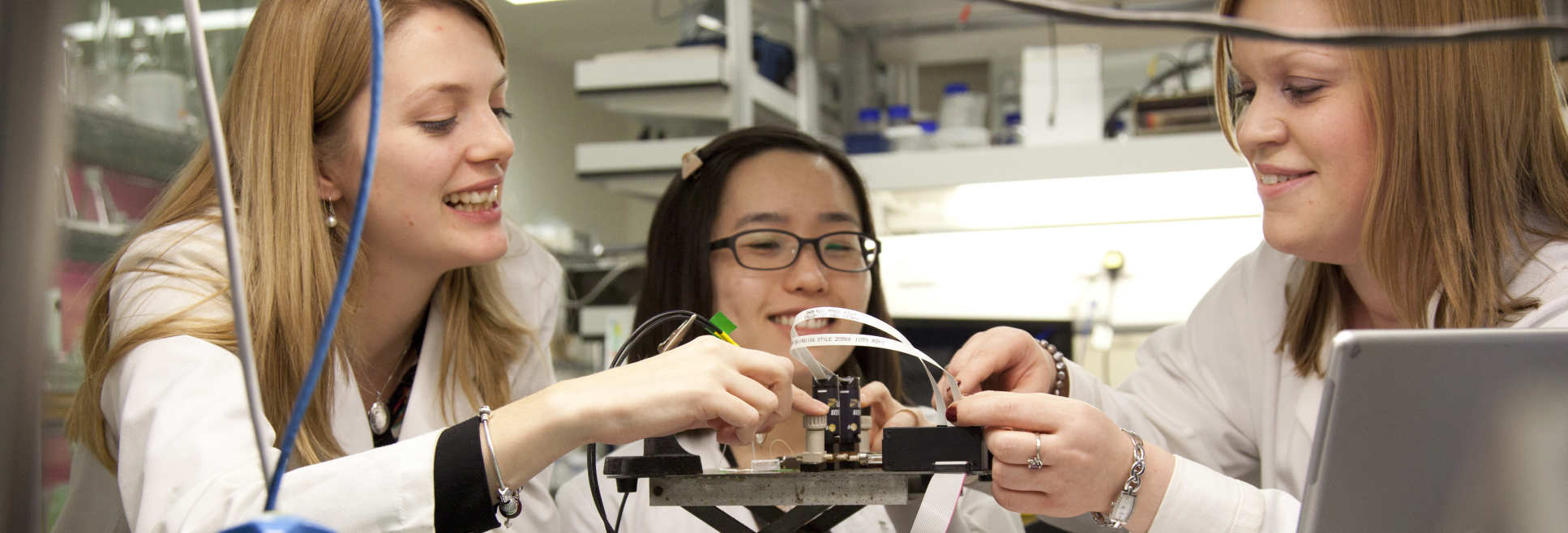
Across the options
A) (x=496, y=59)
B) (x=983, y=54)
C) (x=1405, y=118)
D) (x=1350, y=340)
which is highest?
(x=983, y=54)

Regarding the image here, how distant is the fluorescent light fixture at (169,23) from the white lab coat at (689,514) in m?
1.33

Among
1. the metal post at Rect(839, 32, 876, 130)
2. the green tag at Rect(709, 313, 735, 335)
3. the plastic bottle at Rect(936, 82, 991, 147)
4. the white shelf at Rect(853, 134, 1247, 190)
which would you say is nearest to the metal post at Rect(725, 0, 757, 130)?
the white shelf at Rect(853, 134, 1247, 190)

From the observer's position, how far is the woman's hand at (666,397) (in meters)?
0.81

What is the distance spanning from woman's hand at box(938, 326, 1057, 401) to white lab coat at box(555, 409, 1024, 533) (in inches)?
6.9

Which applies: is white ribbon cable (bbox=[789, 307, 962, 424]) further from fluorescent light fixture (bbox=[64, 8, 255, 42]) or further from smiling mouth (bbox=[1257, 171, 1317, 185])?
fluorescent light fixture (bbox=[64, 8, 255, 42])

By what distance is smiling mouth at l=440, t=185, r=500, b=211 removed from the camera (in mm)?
1133

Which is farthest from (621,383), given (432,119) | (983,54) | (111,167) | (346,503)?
(983,54)

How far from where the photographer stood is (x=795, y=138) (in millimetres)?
1579

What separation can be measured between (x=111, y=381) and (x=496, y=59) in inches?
19.9

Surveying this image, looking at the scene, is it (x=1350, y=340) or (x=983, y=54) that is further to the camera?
(x=983, y=54)

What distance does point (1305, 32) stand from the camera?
1.64 feet

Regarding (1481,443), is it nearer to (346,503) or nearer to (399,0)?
(346,503)

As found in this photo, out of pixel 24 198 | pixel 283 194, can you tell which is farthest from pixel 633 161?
pixel 24 198

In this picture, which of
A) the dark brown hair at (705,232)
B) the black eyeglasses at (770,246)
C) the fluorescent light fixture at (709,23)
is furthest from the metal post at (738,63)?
the black eyeglasses at (770,246)
